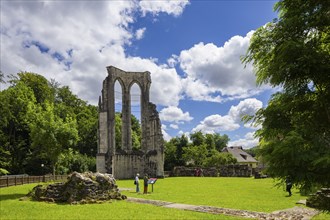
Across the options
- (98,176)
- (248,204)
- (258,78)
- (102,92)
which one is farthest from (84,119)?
(258,78)

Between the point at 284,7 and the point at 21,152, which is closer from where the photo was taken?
the point at 284,7

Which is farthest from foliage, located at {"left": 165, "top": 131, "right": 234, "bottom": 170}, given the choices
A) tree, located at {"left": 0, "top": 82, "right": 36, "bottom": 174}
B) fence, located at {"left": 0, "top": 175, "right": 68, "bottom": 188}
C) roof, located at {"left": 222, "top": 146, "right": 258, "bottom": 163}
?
fence, located at {"left": 0, "top": 175, "right": 68, "bottom": 188}

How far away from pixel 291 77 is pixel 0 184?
88.0 ft

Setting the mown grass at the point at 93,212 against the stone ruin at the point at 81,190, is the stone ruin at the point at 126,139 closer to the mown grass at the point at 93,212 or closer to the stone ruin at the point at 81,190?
the stone ruin at the point at 81,190

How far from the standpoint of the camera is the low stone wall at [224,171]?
141 feet

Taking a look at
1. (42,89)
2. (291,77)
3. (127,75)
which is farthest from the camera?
(42,89)

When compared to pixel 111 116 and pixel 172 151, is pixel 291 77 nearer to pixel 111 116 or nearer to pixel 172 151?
pixel 111 116

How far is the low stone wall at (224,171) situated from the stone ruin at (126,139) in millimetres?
6665

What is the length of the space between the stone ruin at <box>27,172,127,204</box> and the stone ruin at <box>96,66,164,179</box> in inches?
831

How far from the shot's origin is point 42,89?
159ft

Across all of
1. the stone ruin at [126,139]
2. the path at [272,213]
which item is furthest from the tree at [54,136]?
the path at [272,213]

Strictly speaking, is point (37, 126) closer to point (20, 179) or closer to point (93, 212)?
point (20, 179)

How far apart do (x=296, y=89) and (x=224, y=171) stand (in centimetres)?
3945

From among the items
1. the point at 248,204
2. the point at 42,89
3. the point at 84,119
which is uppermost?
the point at 42,89
